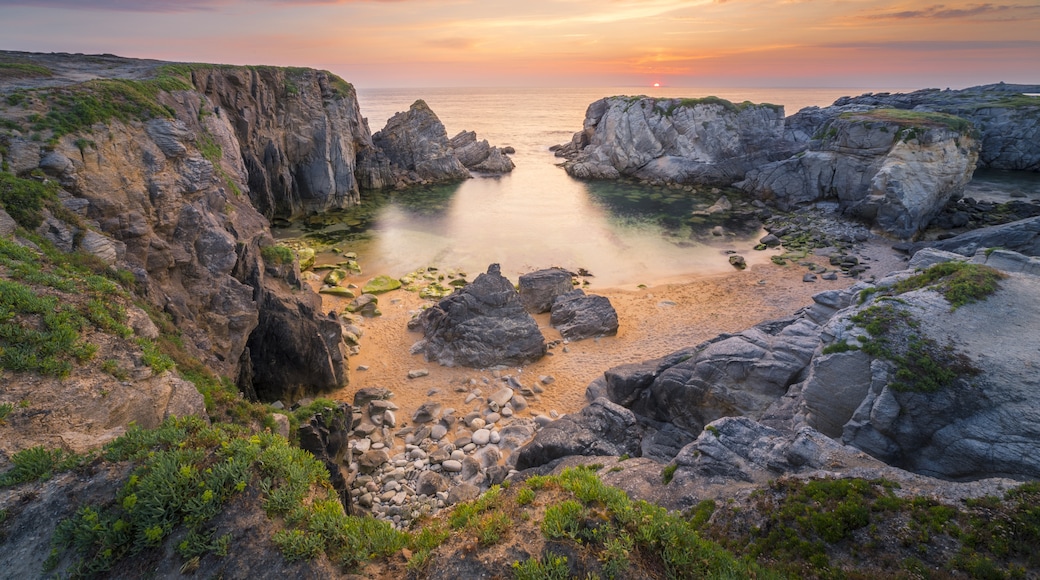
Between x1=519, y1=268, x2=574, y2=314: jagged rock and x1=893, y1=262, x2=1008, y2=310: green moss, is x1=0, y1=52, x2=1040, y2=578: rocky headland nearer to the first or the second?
x1=893, y1=262, x2=1008, y2=310: green moss

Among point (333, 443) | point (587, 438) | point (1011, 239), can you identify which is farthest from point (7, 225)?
point (1011, 239)

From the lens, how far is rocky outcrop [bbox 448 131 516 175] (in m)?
78.3

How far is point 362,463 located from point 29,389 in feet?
34.1

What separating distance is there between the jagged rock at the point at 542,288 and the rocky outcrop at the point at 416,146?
140 ft

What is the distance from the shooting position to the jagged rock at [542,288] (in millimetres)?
31484

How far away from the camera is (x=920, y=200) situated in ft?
140

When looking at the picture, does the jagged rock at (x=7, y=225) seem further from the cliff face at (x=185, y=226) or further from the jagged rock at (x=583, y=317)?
the jagged rock at (x=583, y=317)

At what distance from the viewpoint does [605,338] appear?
27500 millimetres

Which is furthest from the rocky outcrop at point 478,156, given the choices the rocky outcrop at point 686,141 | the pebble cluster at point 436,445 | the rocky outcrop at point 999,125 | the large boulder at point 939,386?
the large boulder at point 939,386

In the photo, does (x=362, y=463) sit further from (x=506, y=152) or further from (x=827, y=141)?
(x=506, y=152)

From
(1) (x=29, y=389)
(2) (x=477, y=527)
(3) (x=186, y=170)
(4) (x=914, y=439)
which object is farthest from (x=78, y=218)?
(4) (x=914, y=439)

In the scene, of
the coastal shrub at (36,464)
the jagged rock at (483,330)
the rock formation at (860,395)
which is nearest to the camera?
the coastal shrub at (36,464)

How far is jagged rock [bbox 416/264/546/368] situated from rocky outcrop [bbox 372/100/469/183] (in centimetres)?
4652

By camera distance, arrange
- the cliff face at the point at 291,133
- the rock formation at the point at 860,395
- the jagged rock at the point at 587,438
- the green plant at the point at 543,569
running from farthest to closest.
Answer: the cliff face at the point at 291,133 < the jagged rock at the point at 587,438 < the rock formation at the point at 860,395 < the green plant at the point at 543,569
